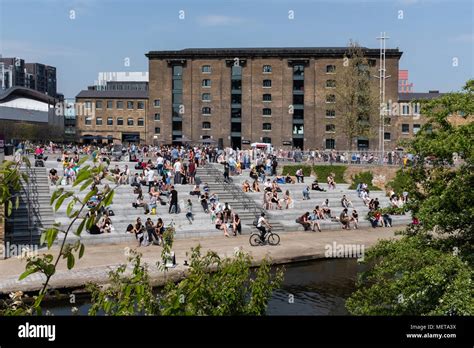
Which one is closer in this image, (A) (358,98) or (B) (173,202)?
(B) (173,202)

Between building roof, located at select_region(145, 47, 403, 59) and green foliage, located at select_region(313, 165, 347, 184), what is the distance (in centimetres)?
3032

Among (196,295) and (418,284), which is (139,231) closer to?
(418,284)

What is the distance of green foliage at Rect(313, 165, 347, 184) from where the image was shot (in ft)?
161

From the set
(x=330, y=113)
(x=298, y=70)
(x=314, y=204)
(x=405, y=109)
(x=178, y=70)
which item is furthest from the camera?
(x=178, y=70)

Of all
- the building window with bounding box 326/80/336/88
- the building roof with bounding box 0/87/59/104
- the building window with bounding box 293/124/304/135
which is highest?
the building window with bounding box 326/80/336/88

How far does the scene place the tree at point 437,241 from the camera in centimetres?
941

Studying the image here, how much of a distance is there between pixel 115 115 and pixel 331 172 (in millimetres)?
41658

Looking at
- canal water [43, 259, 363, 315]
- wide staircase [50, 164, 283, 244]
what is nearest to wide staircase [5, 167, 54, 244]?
wide staircase [50, 164, 283, 244]

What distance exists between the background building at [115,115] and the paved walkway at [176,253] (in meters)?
52.6

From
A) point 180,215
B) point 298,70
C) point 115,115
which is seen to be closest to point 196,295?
point 180,215

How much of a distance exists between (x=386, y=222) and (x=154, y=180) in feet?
48.3

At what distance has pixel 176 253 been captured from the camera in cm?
2583

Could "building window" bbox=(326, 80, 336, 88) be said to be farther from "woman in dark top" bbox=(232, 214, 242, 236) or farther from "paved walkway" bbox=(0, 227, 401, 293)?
"woman in dark top" bbox=(232, 214, 242, 236)

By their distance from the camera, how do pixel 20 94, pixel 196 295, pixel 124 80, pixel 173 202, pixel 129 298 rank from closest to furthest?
pixel 129 298 < pixel 196 295 < pixel 173 202 < pixel 20 94 < pixel 124 80
